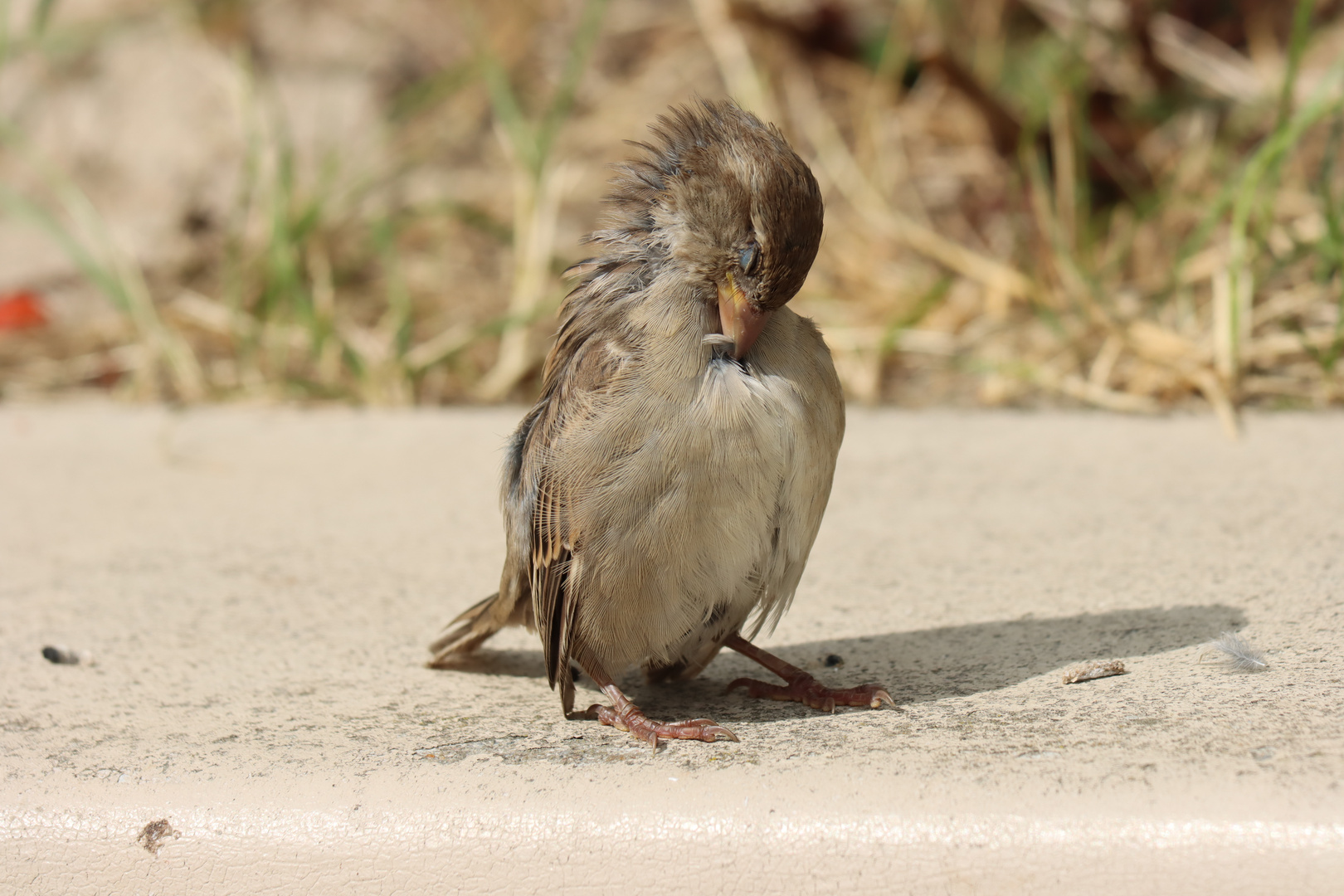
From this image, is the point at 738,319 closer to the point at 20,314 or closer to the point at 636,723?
the point at 636,723

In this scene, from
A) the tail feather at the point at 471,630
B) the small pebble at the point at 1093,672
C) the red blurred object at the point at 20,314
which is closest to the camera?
the small pebble at the point at 1093,672

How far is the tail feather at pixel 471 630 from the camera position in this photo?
2.98m

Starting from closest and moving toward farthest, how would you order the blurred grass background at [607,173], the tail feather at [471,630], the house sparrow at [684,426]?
the house sparrow at [684,426] < the tail feather at [471,630] < the blurred grass background at [607,173]

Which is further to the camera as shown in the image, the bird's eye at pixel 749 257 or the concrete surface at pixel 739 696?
the bird's eye at pixel 749 257

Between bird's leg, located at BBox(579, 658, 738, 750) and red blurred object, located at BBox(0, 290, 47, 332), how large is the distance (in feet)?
16.2

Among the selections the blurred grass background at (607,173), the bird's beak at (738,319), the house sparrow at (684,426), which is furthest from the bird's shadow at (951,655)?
the blurred grass background at (607,173)

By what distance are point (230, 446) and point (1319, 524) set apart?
361cm

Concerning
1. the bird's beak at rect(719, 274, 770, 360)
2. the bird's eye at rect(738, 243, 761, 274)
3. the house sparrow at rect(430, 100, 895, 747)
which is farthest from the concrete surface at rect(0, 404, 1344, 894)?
the bird's eye at rect(738, 243, 761, 274)

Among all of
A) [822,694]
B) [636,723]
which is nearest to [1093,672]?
[822,694]

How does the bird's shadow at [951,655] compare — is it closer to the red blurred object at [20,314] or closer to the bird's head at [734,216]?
the bird's head at [734,216]

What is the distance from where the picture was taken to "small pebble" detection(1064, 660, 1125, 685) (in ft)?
8.49

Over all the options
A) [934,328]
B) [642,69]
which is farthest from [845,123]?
[934,328]

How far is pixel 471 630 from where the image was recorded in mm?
3033

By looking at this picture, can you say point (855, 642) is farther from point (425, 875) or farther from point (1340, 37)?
point (1340, 37)
